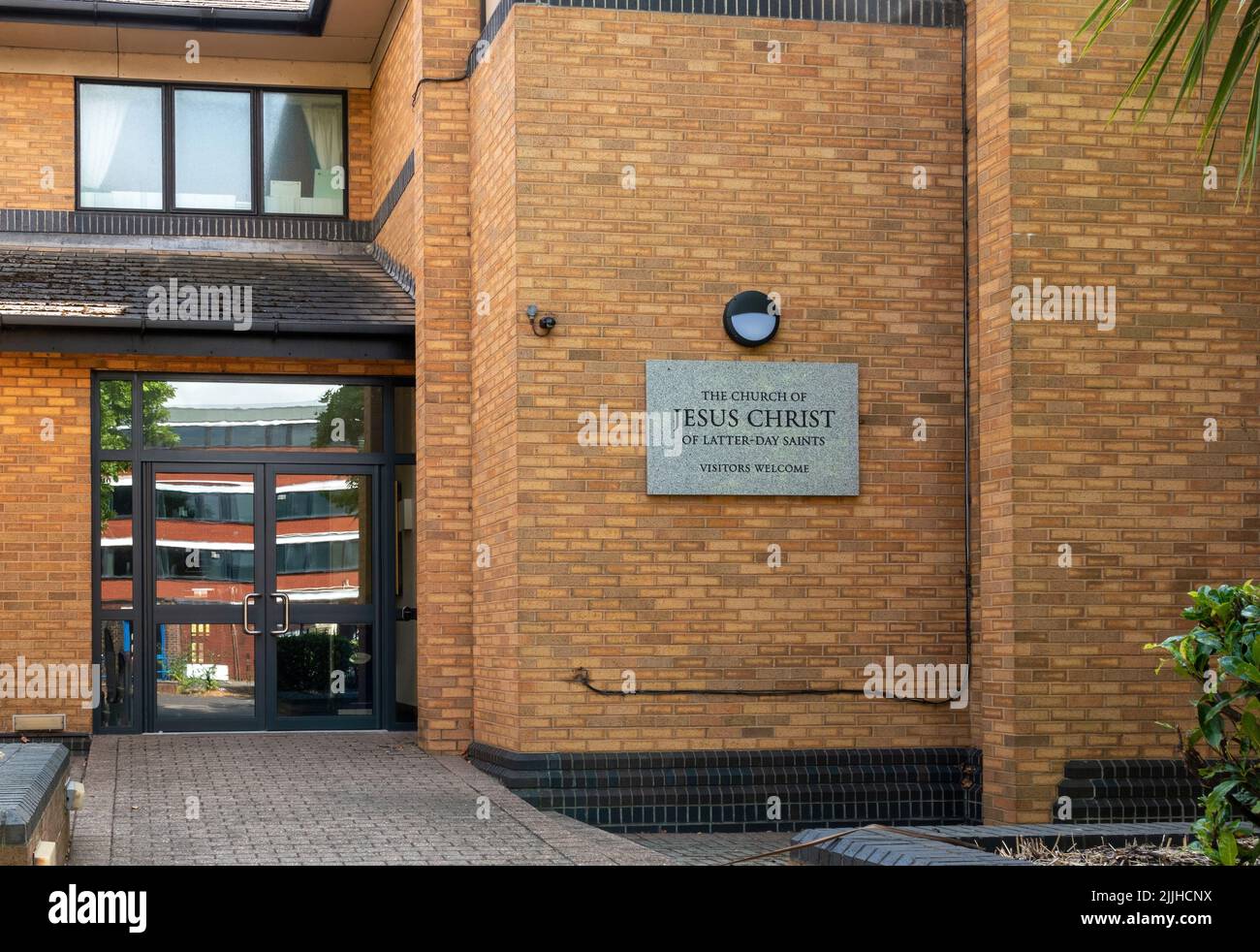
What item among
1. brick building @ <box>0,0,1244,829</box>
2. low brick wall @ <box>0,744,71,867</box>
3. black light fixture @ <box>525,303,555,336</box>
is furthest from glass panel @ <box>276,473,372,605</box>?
low brick wall @ <box>0,744,71,867</box>

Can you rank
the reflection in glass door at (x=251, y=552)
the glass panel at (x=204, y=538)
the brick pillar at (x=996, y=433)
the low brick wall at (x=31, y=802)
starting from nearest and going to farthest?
the low brick wall at (x=31, y=802) → the brick pillar at (x=996, y=433) → the reflection in glass door at (x=251, y=552) → the glass panel at (x=204, y=538)

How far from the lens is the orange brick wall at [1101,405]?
996cm

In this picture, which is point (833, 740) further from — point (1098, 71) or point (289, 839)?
Answer: point (1098, 71)

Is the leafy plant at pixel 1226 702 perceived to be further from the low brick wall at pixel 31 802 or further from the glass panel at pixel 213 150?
the glass panel at pixel 213 150

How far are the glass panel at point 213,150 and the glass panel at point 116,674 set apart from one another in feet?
14.1

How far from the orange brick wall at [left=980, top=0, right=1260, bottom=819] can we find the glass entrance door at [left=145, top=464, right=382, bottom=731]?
638cm

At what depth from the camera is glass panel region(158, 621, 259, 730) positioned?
1430 centimetres

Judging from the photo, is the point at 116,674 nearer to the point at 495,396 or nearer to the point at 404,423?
the point at 404,423

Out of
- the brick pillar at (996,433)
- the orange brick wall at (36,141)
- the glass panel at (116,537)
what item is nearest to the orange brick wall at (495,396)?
the brick pillar at (996,433)

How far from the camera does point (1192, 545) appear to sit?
10.2 metres

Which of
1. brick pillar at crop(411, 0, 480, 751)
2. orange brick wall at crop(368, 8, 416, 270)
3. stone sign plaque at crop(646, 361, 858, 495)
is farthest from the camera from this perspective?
orange brick wall at crop(368, 8, 416, 270)

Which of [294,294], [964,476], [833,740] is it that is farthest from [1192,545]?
[294,294]

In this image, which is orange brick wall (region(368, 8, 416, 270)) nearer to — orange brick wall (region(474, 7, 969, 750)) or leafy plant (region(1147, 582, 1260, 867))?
orange brick wall (region(474, 7, 969, 750))

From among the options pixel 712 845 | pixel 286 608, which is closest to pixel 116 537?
pixel 286 608
